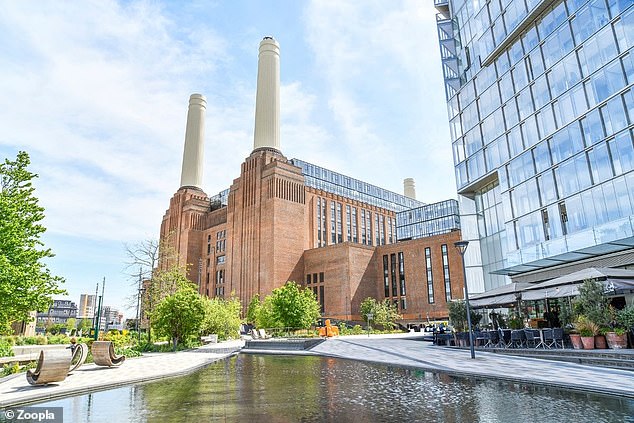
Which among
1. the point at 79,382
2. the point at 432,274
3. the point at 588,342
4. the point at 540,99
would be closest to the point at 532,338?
the point at 588,342

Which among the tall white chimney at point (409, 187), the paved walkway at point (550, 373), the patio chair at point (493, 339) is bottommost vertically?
the paved walkway at point (550, 373)

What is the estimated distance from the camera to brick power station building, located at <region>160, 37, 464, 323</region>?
216ft

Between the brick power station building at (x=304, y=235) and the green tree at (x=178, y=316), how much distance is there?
30.1 meters

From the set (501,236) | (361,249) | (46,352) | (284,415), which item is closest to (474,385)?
(284,415)

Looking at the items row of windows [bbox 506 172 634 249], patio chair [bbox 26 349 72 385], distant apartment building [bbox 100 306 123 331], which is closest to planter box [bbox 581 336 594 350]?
row of windows [bbox 506 172 634 249]

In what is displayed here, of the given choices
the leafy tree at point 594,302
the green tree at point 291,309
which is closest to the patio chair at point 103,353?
the leafy tree at point 594,302

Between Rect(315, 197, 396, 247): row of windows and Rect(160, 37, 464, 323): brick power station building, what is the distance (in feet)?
0.70

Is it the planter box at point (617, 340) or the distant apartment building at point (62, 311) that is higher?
the distant apartment building at point (62, 311)

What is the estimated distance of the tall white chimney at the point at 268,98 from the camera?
80312mm

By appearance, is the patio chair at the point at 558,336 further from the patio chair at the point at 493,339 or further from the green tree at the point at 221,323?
the green tree at the point at 221,323

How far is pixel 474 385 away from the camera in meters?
10.4

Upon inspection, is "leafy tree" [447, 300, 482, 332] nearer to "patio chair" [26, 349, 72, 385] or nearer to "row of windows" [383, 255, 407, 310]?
"patio chair" [26, 349, 72, 385]

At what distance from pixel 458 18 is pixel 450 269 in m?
37.0

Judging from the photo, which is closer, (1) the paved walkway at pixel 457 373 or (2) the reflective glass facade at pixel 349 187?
(1) the paved walkway at pixel 457 373
